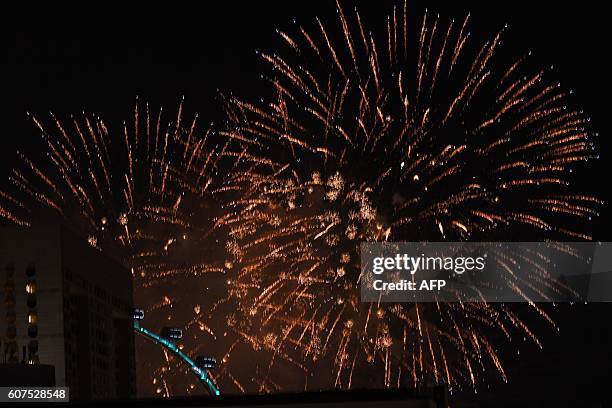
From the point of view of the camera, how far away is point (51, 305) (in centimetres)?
4322

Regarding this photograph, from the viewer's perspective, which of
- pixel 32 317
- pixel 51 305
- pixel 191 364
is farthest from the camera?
pixel 191 364

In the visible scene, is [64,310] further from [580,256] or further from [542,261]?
[580,256]

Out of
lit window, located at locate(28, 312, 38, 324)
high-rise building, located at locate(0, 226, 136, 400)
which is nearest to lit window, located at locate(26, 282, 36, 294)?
high-rise building, located at locate(0, 226, 136, 400)

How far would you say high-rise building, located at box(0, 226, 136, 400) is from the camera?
4244 cm

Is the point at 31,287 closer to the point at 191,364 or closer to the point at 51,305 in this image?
the point at 51,305

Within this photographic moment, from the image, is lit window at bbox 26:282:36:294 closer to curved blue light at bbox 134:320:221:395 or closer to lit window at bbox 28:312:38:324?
lit window at bbox 28:312:38:324

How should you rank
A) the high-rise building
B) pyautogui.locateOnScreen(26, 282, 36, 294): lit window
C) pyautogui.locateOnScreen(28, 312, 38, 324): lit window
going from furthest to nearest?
1. pyautogui.locateOnScreen(26, 282, 36, 294): lit window
2. pyautogui.locateOnScreen(28, 312, 38, 324): lit window
3. the high-rise building

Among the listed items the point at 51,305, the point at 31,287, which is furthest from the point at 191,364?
the point at 31,287

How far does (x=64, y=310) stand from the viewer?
43.5 meters

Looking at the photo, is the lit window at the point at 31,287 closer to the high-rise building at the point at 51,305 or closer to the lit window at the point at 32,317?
the high-rise building at the point at 51,305

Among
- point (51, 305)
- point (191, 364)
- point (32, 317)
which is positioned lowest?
point (32, 317)

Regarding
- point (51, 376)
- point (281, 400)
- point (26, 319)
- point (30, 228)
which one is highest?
point (30, 228)

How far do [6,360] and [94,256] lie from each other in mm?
8431

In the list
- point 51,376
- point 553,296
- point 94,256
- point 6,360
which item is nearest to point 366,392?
point 51,376
